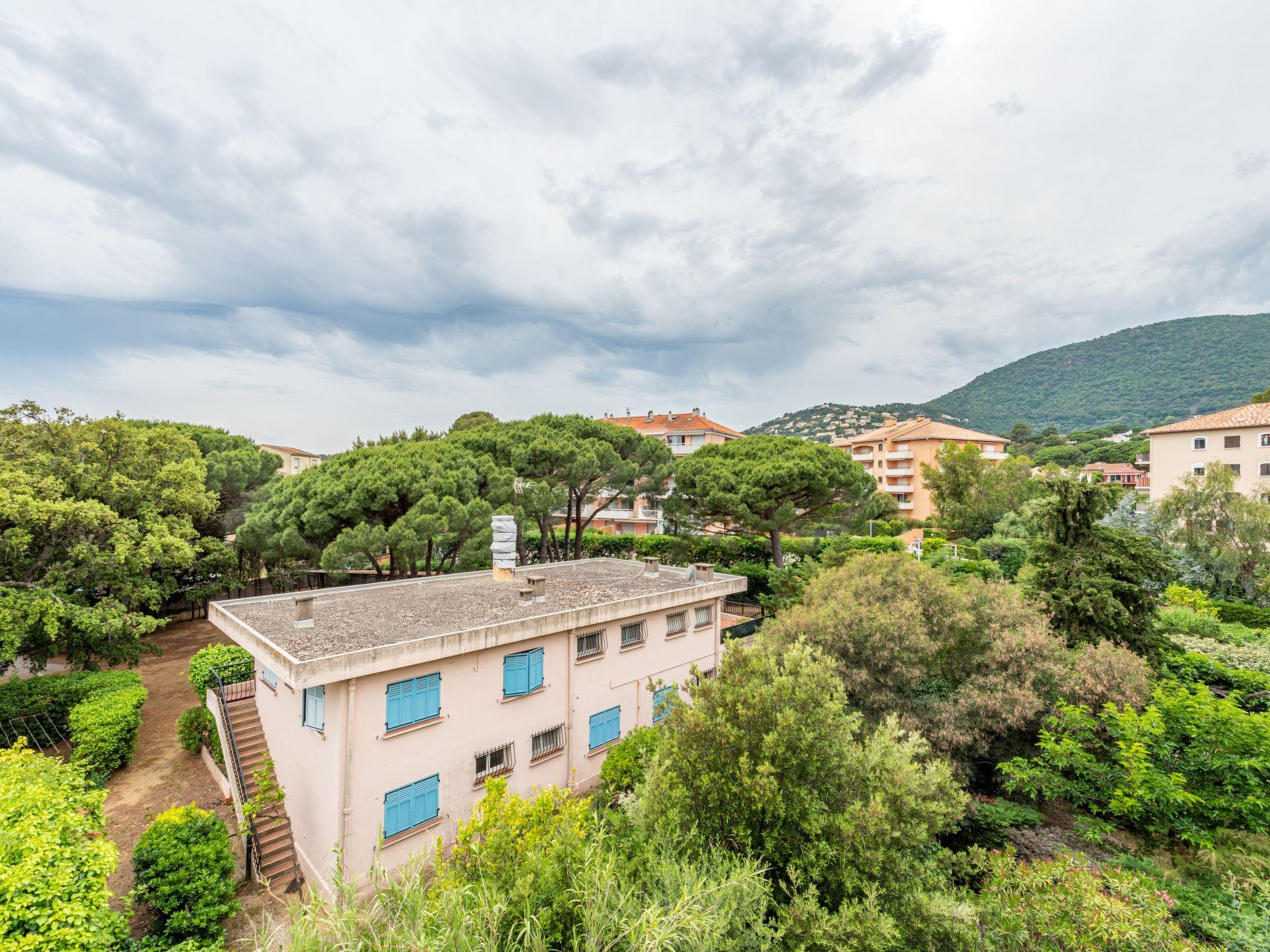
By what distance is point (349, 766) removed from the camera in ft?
30.6

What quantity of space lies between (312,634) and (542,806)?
600 cm

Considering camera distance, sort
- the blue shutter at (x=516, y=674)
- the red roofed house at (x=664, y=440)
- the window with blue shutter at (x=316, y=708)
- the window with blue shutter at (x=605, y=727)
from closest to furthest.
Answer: the window with blue shutter at (x=316, y=708) → the blue shutter at (x=516, y=674) → the window with blue shutter at (x=605, y=727) → the red roofed house at (x=664, y=440)

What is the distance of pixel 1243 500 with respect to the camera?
25625 millimetres

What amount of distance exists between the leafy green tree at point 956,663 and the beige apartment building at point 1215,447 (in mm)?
34896

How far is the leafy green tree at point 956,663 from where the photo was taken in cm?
1227

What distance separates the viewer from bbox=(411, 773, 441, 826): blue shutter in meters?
10.1

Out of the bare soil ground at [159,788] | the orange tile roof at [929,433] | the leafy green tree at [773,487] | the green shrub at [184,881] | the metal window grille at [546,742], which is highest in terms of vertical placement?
the orange tile roof at [929,433]

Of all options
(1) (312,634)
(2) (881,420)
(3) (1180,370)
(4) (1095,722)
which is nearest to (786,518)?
(4) (1095,722)

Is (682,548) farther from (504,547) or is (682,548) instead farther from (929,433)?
(929,433)

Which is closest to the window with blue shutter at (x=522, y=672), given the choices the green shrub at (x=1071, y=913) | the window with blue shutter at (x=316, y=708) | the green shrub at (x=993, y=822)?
the window with blue shutter at (x=316, y=708)

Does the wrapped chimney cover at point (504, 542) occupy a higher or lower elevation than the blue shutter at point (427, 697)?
higher

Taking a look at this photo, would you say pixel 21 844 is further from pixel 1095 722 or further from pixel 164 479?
pixel 1095 722

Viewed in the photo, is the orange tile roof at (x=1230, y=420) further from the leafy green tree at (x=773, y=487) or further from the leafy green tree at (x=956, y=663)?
the leafy green tree at (x=956, y=663)

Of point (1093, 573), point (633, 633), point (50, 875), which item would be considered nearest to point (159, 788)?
point (50, 875)
